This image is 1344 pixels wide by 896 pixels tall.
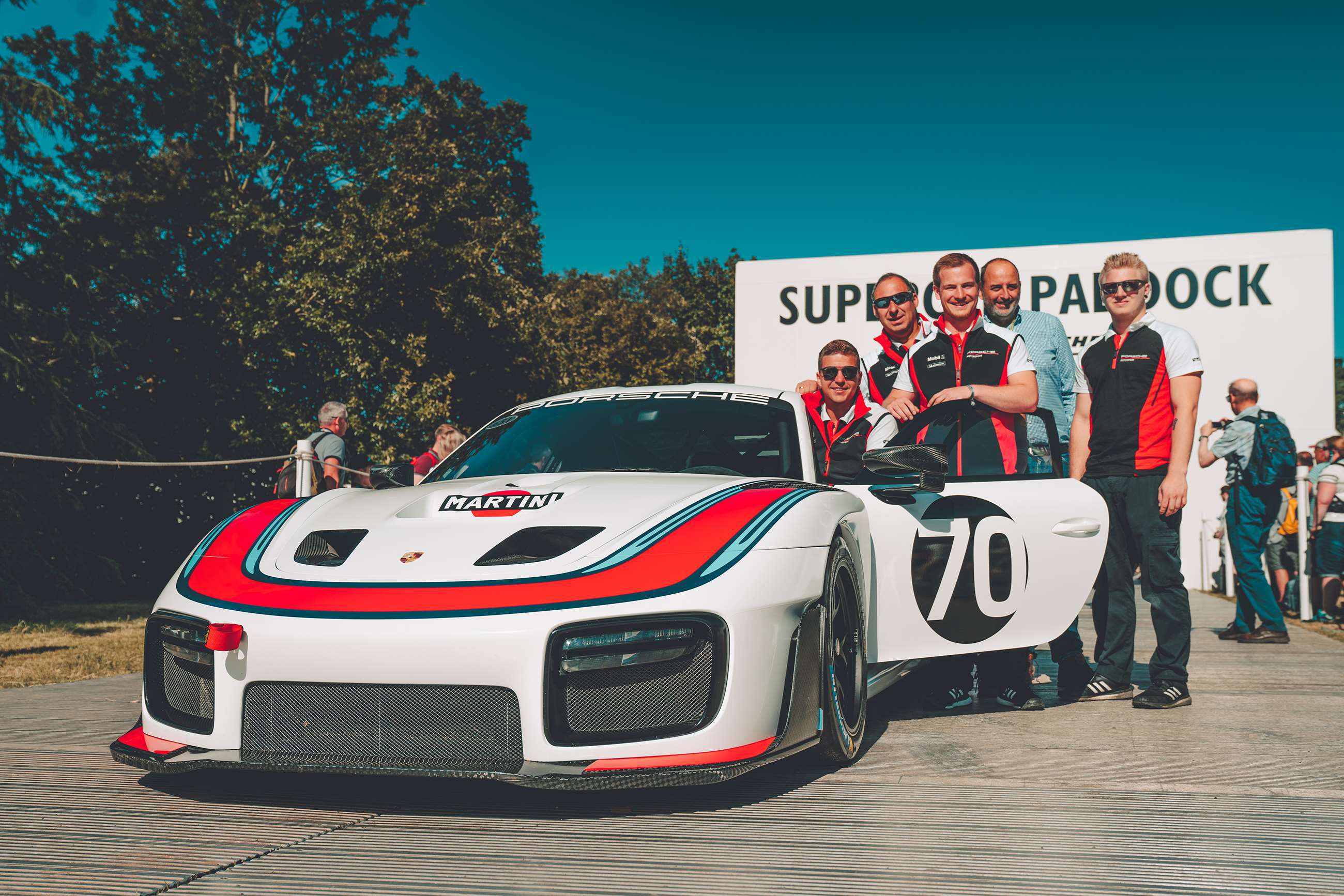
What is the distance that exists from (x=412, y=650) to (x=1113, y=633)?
11.6ft

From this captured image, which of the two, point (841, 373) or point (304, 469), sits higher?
point (841, 373)

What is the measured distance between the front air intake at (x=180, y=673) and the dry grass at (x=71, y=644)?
3.51 meters

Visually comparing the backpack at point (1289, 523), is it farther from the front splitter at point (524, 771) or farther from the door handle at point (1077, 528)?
the front splitter at point (524, 771)

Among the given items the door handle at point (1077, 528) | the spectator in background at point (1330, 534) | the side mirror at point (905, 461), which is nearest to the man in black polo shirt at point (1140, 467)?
the door handle at point (1077, 528)

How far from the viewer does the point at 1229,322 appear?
53.7 feet

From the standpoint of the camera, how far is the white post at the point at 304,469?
7.56 m

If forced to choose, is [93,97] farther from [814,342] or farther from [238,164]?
[814,342]

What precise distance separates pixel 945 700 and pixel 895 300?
2.06 metres

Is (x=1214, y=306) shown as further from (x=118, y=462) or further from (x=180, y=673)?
(x=180, y=673)

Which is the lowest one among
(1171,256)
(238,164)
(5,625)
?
(5,625)

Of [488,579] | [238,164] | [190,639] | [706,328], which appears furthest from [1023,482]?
[706,328]

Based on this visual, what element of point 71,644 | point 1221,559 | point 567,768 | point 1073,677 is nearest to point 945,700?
point 1073,677

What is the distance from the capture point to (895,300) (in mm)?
5922

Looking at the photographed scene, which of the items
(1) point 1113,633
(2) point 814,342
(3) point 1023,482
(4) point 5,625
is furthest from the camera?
(2) point 814,342
